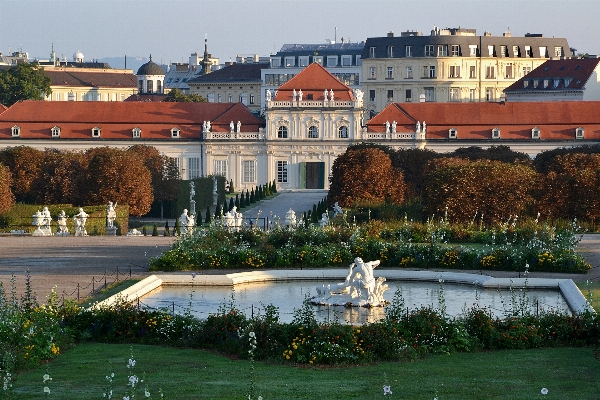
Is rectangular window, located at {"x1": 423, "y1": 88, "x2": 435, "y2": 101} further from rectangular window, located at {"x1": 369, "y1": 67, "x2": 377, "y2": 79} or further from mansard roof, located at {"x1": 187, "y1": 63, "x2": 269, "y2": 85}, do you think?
mansard roof, located at {"x1": 187, "y1": 63, "x2": 269, "y2": 85}

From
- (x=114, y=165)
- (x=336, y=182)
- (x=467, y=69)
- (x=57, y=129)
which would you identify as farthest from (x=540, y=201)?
(x=467, y=69)

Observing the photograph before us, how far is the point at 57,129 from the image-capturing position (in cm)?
8975

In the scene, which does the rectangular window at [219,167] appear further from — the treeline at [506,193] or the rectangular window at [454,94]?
the rectangular window at [454,94]

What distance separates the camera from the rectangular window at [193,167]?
90.0m

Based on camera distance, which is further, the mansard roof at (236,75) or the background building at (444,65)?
the mansard roof at (236,75)

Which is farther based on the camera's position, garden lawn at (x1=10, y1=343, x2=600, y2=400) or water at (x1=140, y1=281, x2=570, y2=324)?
water at (x1=140, y1=281, x2=570, y2=324)

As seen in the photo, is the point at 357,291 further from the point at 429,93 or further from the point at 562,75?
the point at 429,93

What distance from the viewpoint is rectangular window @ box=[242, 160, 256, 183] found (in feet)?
294

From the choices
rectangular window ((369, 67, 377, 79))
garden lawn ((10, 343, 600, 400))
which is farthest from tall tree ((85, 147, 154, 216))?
rectangular window ((369, 67, 377, 79))

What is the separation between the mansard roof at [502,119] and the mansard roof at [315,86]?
9.19 feet

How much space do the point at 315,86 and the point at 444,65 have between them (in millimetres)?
44900

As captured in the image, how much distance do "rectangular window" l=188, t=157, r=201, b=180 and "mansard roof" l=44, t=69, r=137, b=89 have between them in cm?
6953

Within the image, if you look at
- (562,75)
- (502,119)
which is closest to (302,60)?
(562,75)

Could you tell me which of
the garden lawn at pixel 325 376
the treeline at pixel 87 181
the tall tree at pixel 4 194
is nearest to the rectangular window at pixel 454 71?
the treeline at pixel 87 181
